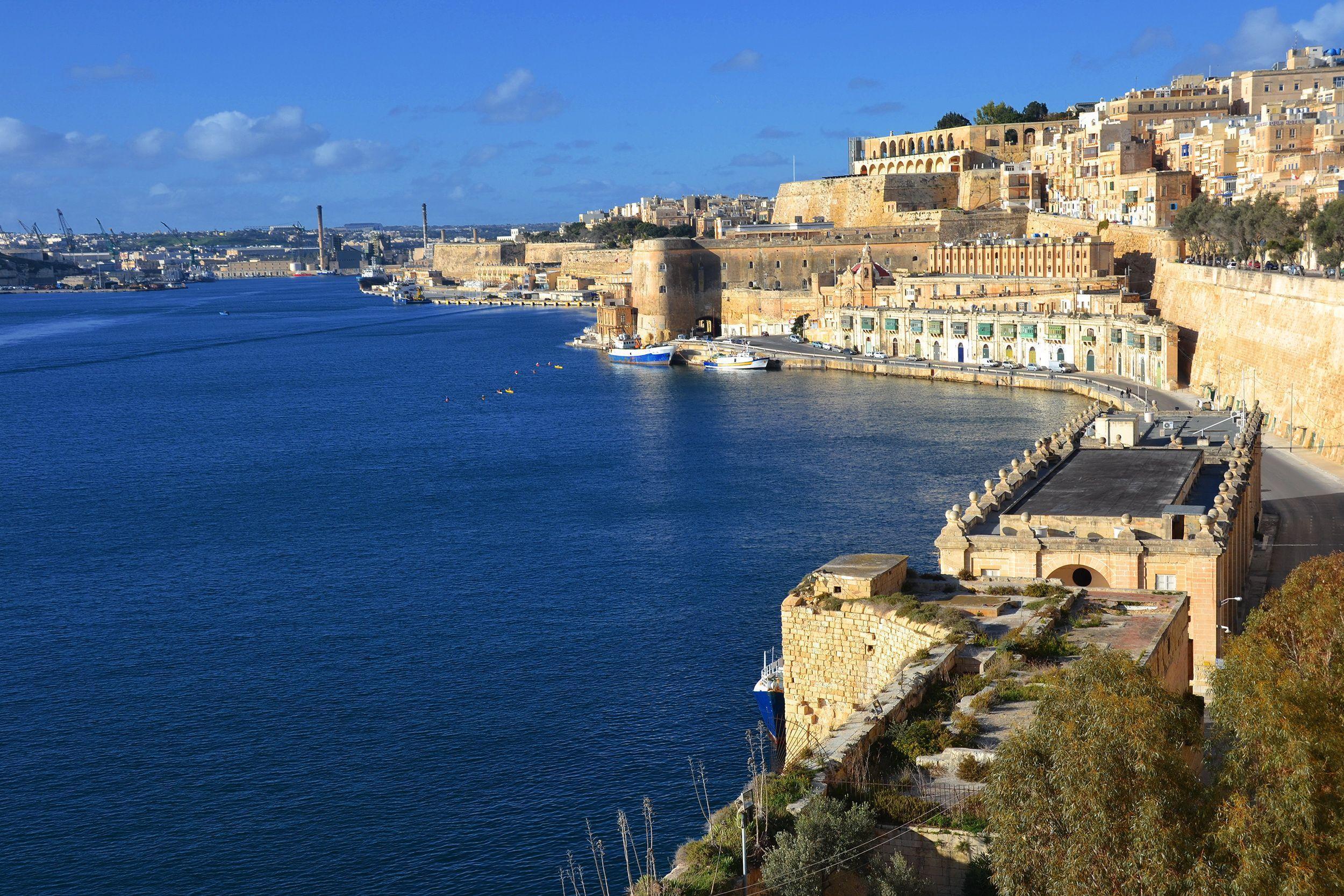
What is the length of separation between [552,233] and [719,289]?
89705 mm

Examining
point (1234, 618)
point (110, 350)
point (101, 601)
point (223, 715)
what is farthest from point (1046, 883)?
point (110, 350)

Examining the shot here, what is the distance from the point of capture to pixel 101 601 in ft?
75.4

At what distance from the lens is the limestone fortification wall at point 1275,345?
98.5 feet

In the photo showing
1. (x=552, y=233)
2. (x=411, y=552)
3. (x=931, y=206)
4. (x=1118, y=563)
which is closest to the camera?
(x=1118, y=563)

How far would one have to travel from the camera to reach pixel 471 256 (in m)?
140

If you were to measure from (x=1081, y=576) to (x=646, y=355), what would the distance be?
48.1m

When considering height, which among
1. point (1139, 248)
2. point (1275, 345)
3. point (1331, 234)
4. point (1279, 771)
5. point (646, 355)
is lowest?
point (646, 355)

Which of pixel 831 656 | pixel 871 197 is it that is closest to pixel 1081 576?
pixel 831 656

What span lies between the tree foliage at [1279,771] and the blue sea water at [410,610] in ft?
19.1

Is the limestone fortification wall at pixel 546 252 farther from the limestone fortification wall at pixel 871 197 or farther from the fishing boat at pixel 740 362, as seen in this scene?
the fishing boat at pixel 740 362

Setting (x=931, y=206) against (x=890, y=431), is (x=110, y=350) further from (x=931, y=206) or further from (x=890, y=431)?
(x=890, y=431)

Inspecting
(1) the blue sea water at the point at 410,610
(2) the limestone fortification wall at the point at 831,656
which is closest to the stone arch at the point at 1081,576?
(2) the limestone fortification wall at the point at 831,656

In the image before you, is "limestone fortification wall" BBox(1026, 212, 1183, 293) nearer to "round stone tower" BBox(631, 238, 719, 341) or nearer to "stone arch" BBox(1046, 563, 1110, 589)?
"round stone tower" BBox(631, 238, 719, 341)

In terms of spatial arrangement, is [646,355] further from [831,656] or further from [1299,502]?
[831,656]
